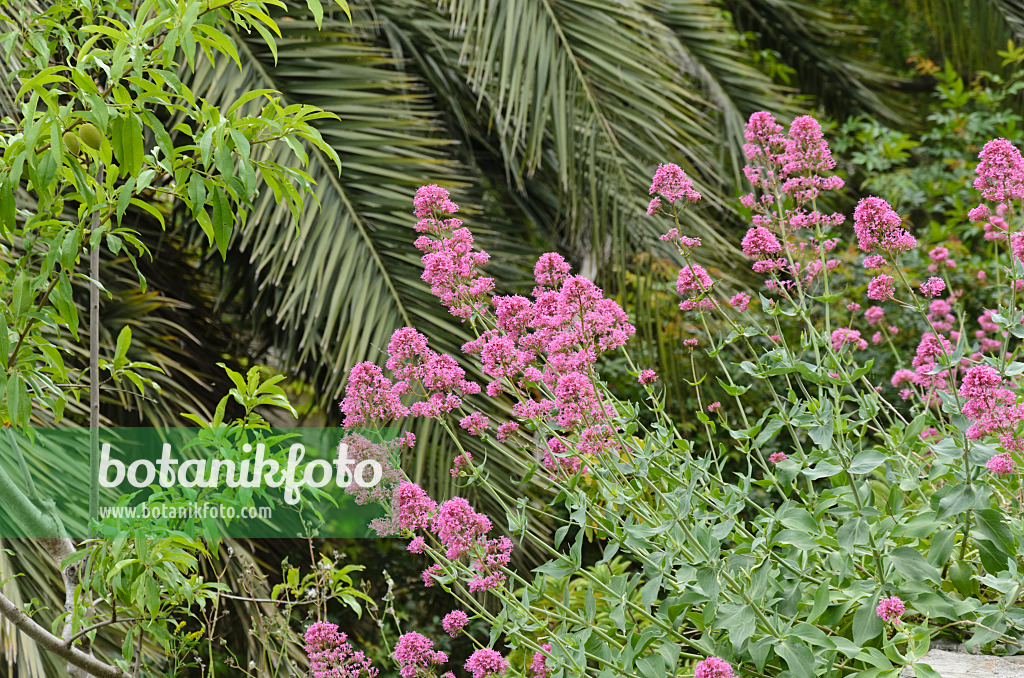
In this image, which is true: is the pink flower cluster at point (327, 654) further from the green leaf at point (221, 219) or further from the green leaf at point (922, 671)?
the green leaf at point (922, 671)

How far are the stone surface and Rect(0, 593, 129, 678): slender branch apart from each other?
5.02 ft

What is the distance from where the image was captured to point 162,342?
10.3ft

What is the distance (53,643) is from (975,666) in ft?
5.72

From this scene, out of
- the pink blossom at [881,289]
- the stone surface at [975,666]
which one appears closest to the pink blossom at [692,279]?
the pink blossom at [881,289]

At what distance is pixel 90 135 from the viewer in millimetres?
1393

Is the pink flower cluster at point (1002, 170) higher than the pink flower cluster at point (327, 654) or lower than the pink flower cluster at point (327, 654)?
higher

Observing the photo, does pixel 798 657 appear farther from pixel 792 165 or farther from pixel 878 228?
pixel 792 165

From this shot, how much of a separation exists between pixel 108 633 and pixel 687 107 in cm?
291

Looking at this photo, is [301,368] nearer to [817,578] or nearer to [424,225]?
[424,225]

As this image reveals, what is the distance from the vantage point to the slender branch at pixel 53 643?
147 cm

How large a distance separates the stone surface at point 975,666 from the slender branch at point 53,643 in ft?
5.02

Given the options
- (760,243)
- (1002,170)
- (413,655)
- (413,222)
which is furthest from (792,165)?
(413,222)

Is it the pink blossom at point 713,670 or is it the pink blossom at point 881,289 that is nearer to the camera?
the pink blossom at point 713,670

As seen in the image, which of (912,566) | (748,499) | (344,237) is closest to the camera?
(912,566)
